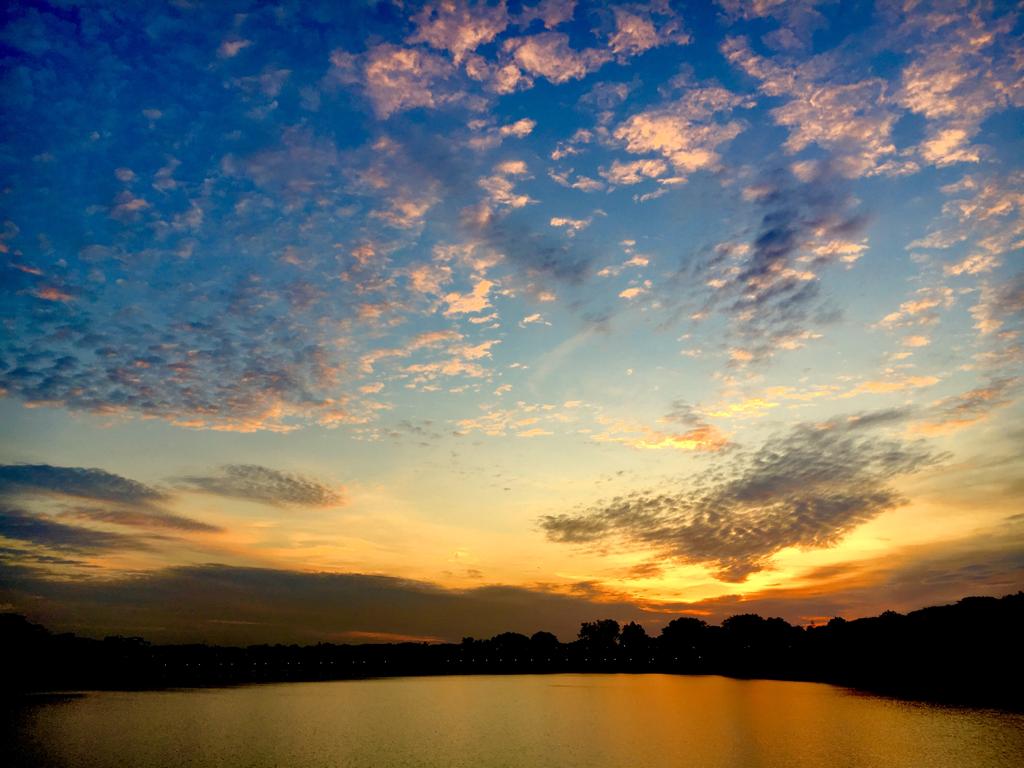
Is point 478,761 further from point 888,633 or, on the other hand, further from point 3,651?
point 3,651

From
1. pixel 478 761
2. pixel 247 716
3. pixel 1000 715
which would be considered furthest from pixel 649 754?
pixel 247 716

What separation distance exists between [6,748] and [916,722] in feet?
377

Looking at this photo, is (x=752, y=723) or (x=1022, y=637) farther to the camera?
(x=1022, y=637)

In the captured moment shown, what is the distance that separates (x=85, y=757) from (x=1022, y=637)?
178 metres

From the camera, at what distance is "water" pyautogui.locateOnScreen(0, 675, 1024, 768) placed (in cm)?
6136

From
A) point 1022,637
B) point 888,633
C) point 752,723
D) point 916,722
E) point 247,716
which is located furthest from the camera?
point 888,633

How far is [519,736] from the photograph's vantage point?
263 ft

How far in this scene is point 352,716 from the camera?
355ft

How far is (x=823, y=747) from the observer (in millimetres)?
68750

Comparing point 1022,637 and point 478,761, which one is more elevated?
point 1022,637

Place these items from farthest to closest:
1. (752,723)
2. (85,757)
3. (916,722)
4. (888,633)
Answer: (888,633) → (752,723) → (916,722) → (85,757)

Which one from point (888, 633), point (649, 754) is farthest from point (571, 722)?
point (888, 633)

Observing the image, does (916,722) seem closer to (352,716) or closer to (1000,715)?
(1000,715)

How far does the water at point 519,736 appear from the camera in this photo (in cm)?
6136
